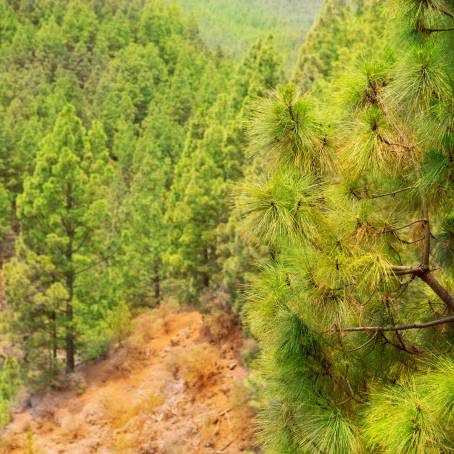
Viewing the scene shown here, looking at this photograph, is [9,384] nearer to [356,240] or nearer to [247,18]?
[356,240]

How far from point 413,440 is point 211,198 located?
16.3 metres

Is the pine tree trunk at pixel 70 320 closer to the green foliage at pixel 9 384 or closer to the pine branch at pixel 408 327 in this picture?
the green foliage at pixel 9 384

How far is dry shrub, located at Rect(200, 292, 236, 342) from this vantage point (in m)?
18.9

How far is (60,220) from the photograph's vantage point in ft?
58.6

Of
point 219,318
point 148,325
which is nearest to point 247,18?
point 148,325

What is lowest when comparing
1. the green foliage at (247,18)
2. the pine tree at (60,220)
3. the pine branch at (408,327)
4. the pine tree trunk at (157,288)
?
the green foliage at (247,18)

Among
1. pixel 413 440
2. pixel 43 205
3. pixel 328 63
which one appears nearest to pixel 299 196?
pixel 413 440

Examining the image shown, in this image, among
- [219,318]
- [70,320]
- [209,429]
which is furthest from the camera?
[219,318]

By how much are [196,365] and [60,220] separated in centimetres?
618

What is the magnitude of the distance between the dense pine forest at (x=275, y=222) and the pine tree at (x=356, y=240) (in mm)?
17

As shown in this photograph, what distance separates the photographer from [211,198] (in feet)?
63.9

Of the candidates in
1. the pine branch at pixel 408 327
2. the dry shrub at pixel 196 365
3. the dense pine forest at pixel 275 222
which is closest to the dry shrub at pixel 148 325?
the dense pine forest at pixel 275 222

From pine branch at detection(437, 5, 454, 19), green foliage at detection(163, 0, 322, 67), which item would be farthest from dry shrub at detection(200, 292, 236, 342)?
green foliage at detection(163, 0, 322, 67)

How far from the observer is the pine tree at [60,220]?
17.4 metres
